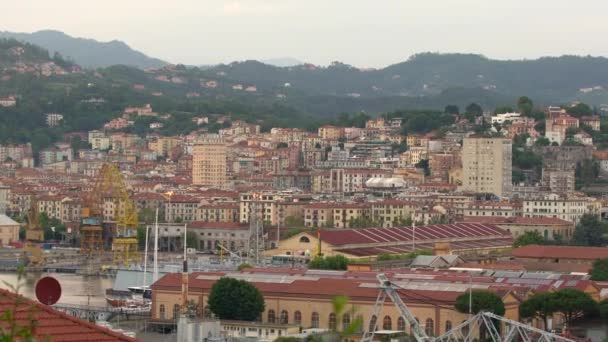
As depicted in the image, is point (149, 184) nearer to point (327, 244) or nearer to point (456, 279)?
point (327, 244)

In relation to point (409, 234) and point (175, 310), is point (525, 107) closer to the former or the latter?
point (409, 234)

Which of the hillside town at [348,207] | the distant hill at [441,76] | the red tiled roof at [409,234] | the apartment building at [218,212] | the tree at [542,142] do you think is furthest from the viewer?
the distant hill at [441,76]

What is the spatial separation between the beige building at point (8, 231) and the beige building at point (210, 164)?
475 inches

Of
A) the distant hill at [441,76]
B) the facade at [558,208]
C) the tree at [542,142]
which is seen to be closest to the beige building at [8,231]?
the facade at [558,208]

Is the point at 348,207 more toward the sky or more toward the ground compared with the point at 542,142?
more toward the ground

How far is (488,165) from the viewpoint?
4816cm

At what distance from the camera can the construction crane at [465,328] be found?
16.8 m

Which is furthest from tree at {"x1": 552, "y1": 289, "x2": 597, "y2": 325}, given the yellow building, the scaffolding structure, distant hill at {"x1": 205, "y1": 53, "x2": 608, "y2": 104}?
distant hill at {"x1": 205, "y1": 53, "x2": 608, "y2": 104}

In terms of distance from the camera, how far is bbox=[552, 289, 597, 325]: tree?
21000 mm

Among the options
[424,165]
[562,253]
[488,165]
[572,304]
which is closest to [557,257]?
[562,253]

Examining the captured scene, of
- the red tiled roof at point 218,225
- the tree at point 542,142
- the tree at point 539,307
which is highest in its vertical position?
the tree at point 542,142

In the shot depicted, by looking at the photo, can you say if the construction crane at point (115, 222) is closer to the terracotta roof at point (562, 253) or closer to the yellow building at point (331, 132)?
the terracotta roof at point (562, 253)

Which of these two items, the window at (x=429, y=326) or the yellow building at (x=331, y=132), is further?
the yellow building at (x=331, y=132)

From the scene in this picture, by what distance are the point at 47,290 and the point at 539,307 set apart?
1578 centimetres
